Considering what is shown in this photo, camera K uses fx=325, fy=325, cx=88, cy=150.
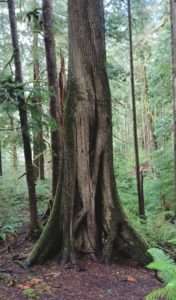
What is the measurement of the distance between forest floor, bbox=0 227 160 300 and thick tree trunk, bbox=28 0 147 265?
32cm

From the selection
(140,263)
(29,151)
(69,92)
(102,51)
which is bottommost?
(140,263)

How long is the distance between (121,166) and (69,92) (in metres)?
10.5

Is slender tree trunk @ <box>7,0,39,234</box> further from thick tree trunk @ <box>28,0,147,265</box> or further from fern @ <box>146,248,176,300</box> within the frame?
fern @ <box>146,248,176,300</box>

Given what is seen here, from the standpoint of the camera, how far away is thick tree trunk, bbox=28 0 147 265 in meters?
5.52

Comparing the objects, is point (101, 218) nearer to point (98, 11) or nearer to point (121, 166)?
point (98, 11)

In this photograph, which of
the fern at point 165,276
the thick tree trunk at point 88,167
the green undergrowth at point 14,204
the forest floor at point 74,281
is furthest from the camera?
the green undergrowth at point 14,204

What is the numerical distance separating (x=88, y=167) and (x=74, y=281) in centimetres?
184

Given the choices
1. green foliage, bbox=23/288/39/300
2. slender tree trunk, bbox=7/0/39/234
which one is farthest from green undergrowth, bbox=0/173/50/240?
green foliage, bbox=23/288/39/300

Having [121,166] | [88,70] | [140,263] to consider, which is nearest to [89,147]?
[88,70]

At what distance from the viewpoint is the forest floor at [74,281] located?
421 centimetres

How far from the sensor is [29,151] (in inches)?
263

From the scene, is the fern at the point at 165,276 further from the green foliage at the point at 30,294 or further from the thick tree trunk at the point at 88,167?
Result: the thick tree trunk at the point at 88,167

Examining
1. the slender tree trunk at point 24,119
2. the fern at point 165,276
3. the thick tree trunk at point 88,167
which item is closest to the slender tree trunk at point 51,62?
the slender tree trunk at point 24,119

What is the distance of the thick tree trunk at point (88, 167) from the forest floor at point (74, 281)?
1.07 feet
